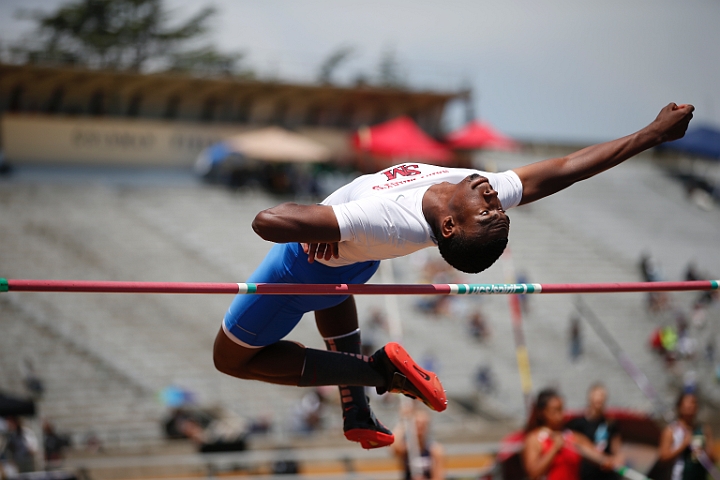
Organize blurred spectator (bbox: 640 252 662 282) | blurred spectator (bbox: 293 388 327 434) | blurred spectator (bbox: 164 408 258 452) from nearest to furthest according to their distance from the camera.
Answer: blurred spectator (bbox: 164 408 258 452) → blurred spectator (bbox: 293 388 327 434) → blurred spectator (bbox: 640 252 662 282)

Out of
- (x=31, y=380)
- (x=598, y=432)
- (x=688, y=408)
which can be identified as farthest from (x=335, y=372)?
(x=31, y=380)

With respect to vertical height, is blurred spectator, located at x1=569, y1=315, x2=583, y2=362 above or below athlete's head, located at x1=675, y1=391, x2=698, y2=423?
below

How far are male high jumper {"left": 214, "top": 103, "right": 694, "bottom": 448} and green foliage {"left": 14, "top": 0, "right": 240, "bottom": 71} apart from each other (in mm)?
21849

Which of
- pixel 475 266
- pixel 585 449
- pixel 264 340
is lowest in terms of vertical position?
pixel 585 449

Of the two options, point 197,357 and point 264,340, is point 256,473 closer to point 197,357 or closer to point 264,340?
point 197,357

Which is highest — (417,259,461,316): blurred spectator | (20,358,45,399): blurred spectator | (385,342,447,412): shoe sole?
(385,342,447,412): shoe sole

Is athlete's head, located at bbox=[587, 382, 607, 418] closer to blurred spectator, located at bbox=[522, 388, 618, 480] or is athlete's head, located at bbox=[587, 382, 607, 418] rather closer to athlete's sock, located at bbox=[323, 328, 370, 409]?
blurred spectator, located at bbox=[522, 388, 618, 480]

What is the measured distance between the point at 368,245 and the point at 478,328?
13.3 m

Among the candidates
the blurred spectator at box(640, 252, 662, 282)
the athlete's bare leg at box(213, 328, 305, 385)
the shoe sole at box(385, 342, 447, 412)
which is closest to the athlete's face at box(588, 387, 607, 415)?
the shoe sole at box(385, 342, 447, 412)

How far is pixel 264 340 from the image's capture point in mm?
3553

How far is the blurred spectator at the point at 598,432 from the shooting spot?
6.28 meters

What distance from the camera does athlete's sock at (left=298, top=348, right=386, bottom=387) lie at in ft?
12.0

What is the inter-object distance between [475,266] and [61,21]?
84.2 ft

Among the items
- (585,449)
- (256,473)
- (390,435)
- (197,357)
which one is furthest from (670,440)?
(197,357)
